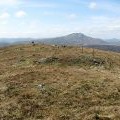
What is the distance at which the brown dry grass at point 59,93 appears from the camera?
93.2 feet

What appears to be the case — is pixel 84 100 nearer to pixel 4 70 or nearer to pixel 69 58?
→ pixel 4 70

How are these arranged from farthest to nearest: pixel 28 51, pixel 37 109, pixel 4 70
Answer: pixel 28 51
pixel 4 70
pixel 37 109

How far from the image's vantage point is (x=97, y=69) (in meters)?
52.0

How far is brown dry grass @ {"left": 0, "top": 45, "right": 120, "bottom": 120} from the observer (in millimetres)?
28422

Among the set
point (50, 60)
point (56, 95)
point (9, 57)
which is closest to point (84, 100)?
point (56, 95)

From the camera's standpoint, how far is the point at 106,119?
1029 inches

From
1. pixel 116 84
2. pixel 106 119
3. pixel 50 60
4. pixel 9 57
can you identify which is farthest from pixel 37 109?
pixel 9 57

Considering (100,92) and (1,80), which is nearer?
(100,92)

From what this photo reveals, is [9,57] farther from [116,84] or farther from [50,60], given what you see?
[116,84]

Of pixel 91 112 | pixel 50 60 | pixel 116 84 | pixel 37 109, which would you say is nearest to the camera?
pixel 91 112

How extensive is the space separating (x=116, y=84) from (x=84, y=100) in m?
7.88

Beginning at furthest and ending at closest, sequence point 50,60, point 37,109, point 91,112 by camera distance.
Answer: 1. point 50,60
2. point 37,109
3. point 91,112

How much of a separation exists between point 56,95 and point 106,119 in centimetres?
971

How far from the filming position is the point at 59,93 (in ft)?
116
